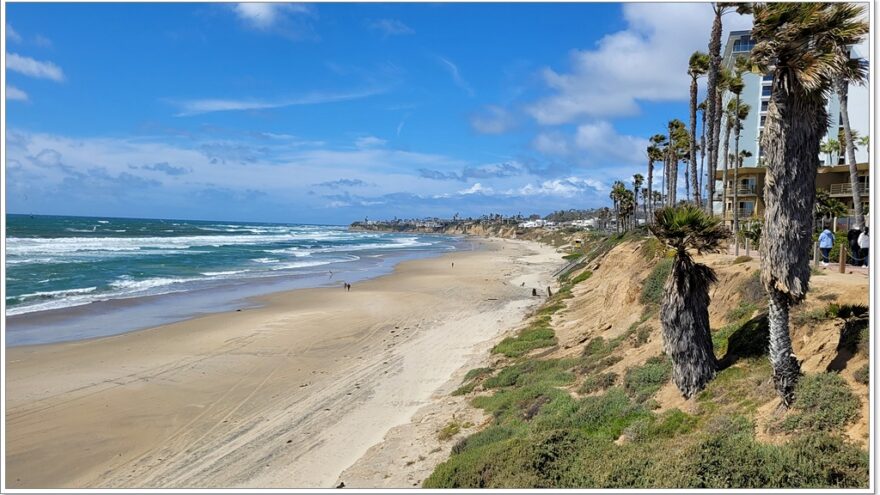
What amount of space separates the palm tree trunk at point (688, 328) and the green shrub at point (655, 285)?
809cm

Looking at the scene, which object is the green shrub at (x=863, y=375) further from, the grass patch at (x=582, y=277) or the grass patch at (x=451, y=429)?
the grass patch at (x=582, y=277)

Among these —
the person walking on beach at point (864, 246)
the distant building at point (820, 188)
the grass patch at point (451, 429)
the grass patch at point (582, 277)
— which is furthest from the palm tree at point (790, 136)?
the distant building at point (820, 188)

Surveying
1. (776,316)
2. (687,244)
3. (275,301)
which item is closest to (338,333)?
(275,301)

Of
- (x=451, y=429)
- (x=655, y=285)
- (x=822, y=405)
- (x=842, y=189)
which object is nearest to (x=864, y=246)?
(x=655, y=285)

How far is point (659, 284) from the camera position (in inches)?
779

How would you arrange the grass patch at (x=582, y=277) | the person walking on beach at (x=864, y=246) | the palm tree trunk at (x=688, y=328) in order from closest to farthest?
the palm tree trunk at (x=688, y=328) < the person walking on beach at (x=864, y=246) < the grass patch at (x=582, y=277)

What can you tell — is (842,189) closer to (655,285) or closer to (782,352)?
(655,285)

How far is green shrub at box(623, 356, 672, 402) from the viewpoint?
1162cm

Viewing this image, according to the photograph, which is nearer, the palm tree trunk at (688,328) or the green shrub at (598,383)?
the palm tree trunk at (688,328)

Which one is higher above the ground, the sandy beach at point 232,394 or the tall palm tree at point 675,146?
the tall palm tree at point 675,146

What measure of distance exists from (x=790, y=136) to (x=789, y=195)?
0.92 metres

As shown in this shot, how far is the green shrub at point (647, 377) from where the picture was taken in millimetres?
11617

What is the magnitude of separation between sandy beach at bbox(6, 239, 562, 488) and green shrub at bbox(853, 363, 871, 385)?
8.98 m

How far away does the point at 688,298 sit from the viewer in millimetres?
11031
